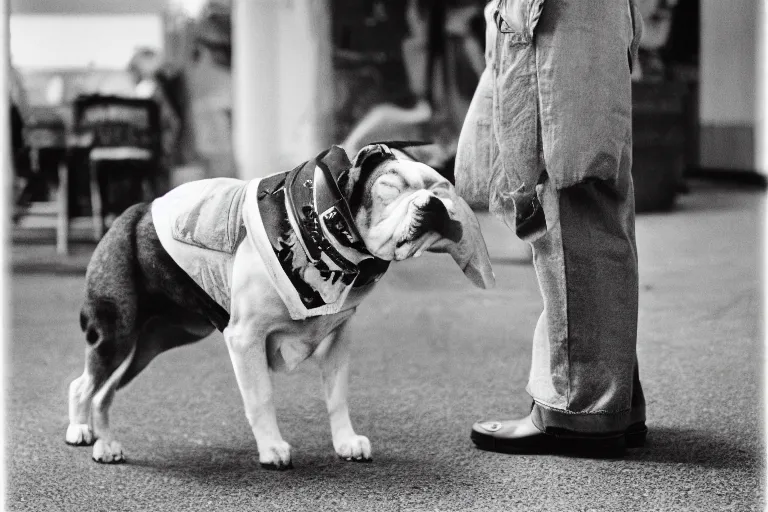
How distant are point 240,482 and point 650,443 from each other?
3.28 feet

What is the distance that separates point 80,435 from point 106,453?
0.54 ft

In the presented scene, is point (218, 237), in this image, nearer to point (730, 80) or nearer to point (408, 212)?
point (408, 212)

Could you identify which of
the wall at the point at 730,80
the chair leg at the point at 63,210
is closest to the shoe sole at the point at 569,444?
the chair leg at the point at 63,210

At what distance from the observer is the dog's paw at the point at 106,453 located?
235cm

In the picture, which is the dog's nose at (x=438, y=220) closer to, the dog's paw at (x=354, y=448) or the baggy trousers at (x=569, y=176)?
the baggy trousers at (x=569, y=176)

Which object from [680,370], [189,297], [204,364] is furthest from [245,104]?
[189,297]

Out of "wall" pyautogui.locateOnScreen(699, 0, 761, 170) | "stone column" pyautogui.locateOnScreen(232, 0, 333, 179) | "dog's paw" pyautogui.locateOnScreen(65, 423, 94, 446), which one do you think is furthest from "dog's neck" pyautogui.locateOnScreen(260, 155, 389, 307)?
"wall" pyautogui.locateOnScreen(699, 0, 761, 170)

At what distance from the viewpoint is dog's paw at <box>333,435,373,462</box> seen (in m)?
2.33

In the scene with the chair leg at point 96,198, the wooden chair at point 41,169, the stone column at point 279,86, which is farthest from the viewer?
the stone column at point 279,86

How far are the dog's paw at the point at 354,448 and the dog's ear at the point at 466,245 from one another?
0.54 meters

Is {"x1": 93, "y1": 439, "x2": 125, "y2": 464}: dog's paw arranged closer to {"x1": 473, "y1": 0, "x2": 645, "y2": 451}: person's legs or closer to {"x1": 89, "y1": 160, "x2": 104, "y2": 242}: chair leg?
{"x1": 473, "y1": 0, "x2": 645, "y2": 451}: person's legs

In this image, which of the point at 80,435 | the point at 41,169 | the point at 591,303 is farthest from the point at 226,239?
the point at 41,169

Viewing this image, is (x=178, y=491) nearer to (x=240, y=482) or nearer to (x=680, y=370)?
(x=240, y=482)

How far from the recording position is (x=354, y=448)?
7.63ft
